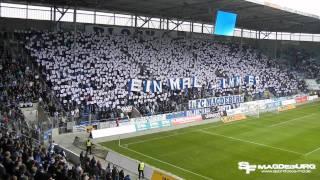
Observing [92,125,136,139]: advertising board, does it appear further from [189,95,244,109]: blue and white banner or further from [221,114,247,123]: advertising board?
[221,114,247,123]: advertising board

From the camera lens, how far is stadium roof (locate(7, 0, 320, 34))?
139 feet

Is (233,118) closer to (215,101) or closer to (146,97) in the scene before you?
(215,101)

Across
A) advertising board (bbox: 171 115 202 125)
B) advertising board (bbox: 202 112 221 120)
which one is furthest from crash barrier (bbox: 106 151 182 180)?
advertising board (bbox: 202 112 221 120)

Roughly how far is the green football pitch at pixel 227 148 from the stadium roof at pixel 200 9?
1318cm

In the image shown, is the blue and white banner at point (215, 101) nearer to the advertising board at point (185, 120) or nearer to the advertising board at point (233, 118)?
the advertising board at point (185, 120)

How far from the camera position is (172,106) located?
39.1 m

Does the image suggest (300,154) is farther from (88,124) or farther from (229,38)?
(229,38)

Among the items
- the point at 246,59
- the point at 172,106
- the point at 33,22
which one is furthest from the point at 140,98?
the point at 246,59

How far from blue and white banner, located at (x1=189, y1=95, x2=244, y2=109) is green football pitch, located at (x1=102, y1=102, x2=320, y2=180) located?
336 cm

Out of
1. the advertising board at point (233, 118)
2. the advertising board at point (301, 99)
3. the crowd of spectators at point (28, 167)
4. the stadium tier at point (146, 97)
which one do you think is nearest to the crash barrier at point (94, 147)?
the stadium tier at point (146, 97)

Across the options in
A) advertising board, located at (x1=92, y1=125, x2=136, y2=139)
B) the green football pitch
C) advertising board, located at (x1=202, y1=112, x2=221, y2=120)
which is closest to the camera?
the green football pitch

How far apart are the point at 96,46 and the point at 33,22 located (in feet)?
23.3

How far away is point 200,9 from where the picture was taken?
4697 centimetres

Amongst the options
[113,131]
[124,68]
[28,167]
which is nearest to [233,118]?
[124,68]
